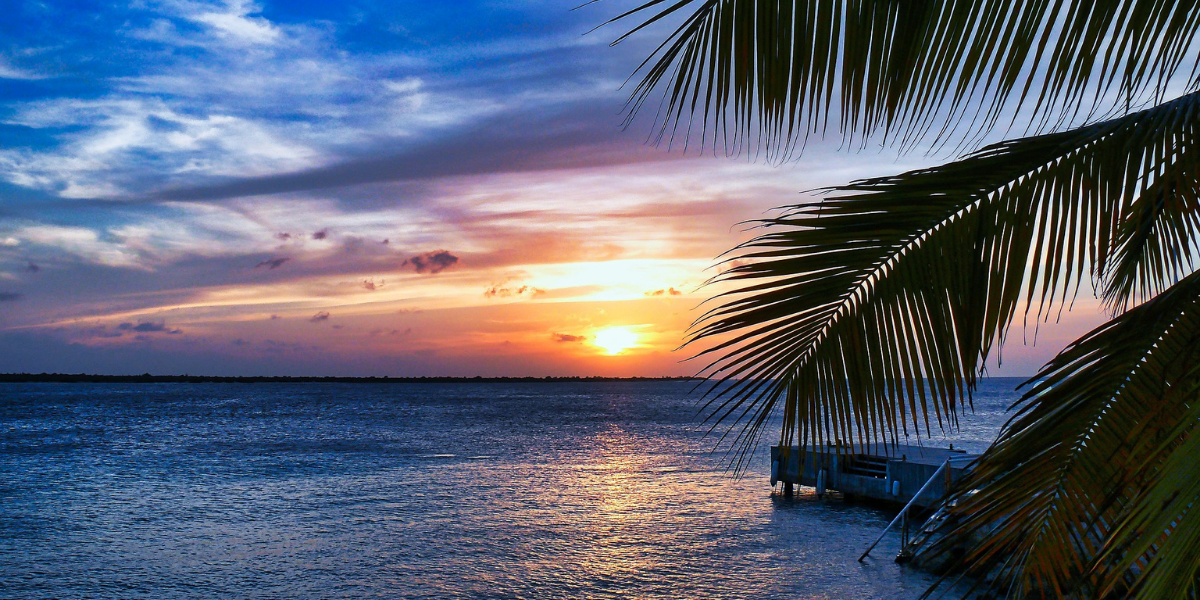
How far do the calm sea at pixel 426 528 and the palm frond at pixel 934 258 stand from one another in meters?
18.4

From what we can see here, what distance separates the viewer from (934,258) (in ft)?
6.60

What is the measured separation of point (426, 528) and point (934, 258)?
2783 centimetres

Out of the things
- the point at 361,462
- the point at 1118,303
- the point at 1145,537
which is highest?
the point at 1118,303

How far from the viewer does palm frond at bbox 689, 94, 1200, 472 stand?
6.46 feet

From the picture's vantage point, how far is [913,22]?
5.60ft

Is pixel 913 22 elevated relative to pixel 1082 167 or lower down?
elevated

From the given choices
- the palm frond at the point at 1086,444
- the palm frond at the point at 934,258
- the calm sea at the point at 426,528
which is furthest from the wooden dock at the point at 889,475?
the palm frond at the point at 934,258

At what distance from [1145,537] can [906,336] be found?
2.25 ft

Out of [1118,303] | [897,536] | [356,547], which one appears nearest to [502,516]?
[356,547]

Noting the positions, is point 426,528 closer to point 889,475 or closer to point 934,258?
point 889,475

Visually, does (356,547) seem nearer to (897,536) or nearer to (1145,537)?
(897,536)

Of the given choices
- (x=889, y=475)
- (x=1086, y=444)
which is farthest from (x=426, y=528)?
(x=1086, y=444)

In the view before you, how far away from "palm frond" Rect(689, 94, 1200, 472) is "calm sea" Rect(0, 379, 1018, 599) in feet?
60.2

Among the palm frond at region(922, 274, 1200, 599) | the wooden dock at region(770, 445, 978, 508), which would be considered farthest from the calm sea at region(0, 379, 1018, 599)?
the palm frond at region(922, 274, 1200, 599)
